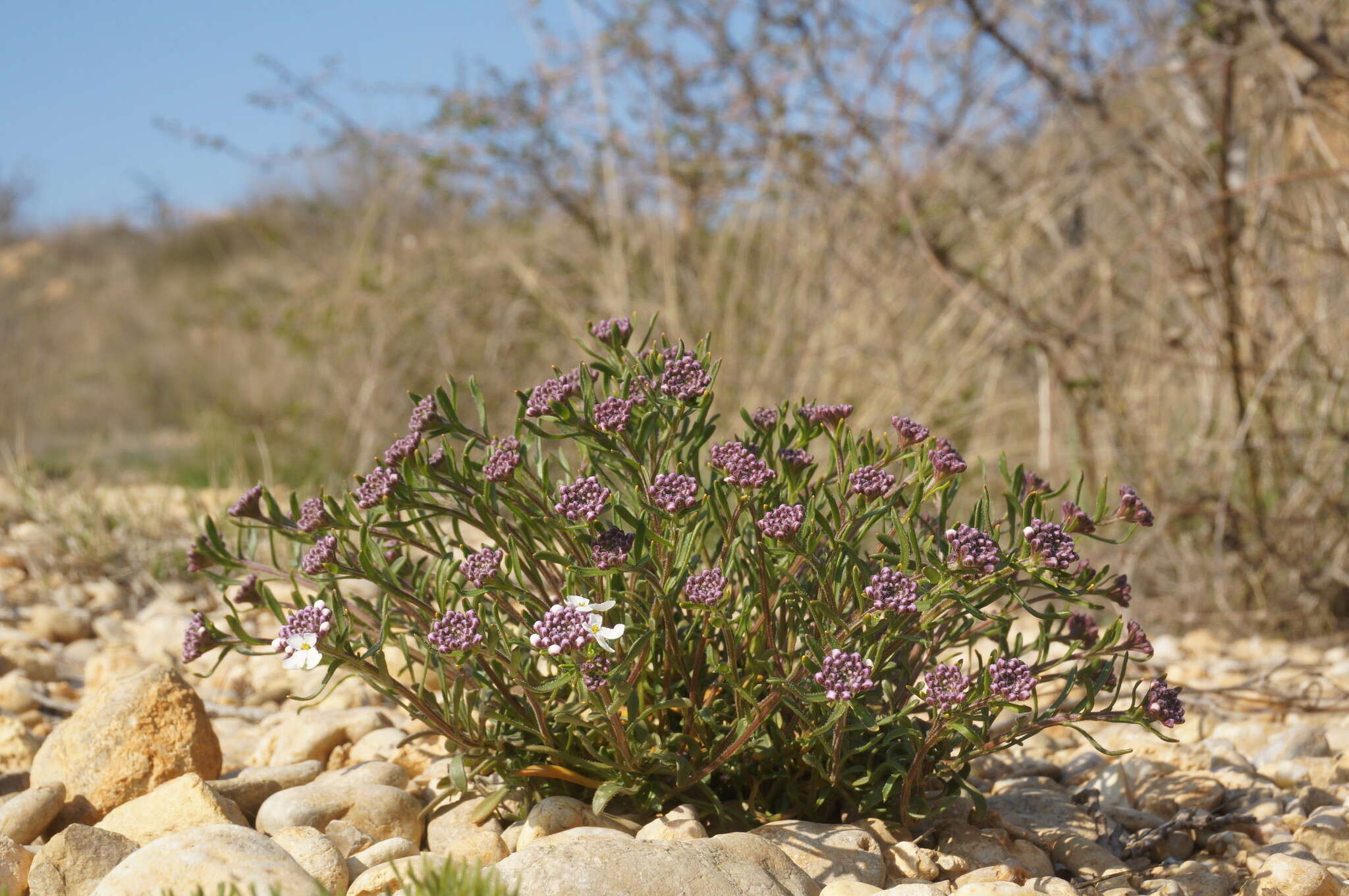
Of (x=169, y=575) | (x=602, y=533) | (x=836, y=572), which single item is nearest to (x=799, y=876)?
(x=836, y=572)

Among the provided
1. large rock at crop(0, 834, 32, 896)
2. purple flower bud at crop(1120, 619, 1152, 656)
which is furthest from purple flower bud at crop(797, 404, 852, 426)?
large rock at crop(0, 834, 32, 896)

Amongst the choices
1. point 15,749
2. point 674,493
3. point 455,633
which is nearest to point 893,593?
point 674,493

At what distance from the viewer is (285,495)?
6035 mm

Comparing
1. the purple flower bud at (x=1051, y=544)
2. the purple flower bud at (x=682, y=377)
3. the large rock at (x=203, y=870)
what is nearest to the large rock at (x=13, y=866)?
the large rock at (x=203, y=870)

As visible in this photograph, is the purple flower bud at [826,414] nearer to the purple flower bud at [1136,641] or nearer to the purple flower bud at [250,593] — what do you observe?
the purple flower bud at [1136,641]

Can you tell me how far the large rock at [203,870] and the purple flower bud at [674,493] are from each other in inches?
35.0

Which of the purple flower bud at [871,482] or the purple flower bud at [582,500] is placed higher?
the purple flower bud at [871,482]

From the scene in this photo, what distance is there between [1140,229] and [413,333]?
4856 mm

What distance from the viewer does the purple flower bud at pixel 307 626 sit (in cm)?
194

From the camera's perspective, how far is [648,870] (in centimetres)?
201

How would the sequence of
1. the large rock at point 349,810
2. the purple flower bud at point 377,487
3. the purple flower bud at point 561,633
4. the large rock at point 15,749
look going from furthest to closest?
the large rock at point 15,749 < the large rock at point 349,810 < the purple flower bud at point 377,487 < the purple flower bud at point 561,633

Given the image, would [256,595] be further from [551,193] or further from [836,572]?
[551,193]

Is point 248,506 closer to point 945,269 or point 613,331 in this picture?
point 613,331

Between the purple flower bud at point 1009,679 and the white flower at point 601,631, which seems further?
the purple flower bud at point 1009,679
